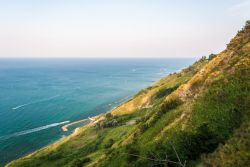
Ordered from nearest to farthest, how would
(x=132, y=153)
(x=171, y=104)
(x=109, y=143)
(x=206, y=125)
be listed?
(x=206, y=125) < (x=132, y=153) < (x=171, y=104) < (x=109, y=143)

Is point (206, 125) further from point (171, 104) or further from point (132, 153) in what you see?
point (171, 104)

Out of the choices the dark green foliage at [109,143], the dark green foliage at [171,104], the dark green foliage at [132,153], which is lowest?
the dark green foliage at [109,143]

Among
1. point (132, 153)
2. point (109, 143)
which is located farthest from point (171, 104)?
point (109, 143)

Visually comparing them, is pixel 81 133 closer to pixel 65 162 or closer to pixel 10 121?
pixel 65 162

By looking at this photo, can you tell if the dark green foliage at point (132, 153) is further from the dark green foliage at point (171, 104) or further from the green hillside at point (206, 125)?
the dark green foliage at point (171, 104)

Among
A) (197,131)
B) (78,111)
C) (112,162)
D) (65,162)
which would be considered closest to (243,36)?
(197,131)

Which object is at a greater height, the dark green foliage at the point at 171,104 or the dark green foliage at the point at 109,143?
the dark green foliage at the point at 171,104

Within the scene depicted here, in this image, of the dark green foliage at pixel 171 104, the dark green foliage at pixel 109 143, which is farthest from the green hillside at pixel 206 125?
the dark green foliage at pixel 109 143

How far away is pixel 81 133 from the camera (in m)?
117

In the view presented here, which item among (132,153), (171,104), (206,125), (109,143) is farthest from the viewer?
(109,143)

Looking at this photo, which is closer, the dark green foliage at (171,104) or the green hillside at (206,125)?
the green hillside at (206,125)

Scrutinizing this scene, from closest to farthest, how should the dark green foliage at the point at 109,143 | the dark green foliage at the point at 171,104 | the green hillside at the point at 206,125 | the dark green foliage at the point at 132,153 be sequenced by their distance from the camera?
1. the green hillside at the point at 206,125
2. the dark green foliage at the point at 132,153
3. the dark green foliage at the point at 171,104
4. the dark green foliage at the point at 109,143

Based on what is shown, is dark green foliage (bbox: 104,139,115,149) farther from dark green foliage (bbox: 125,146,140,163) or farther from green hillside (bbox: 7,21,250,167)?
dark green foliage (bbox: 125,146,140,163)

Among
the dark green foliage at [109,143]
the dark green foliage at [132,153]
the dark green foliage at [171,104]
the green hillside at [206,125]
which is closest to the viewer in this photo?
the green hillside at [206,125]
